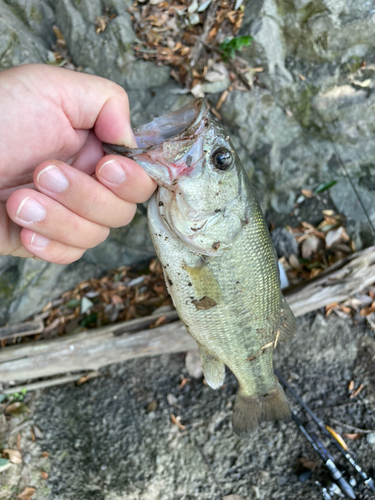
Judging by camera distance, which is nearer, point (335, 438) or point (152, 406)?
point (335, 438)

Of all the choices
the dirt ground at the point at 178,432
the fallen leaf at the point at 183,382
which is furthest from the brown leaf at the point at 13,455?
the fallen leaf at the point at 183,382

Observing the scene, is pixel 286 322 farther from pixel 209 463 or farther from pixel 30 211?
pixel 30 211

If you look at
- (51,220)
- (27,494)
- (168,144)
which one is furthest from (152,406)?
(168,144)

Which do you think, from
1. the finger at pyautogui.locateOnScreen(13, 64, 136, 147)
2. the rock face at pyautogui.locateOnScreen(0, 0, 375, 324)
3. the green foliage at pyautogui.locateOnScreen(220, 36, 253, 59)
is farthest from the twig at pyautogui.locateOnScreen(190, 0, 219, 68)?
the finger at pyautogui.locateOnScreen(13, 64, 136, 147)

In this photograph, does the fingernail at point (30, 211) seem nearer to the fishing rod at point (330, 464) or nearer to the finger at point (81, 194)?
the finger at point (81, 194)

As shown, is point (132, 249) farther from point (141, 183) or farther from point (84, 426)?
point (141, 183)
